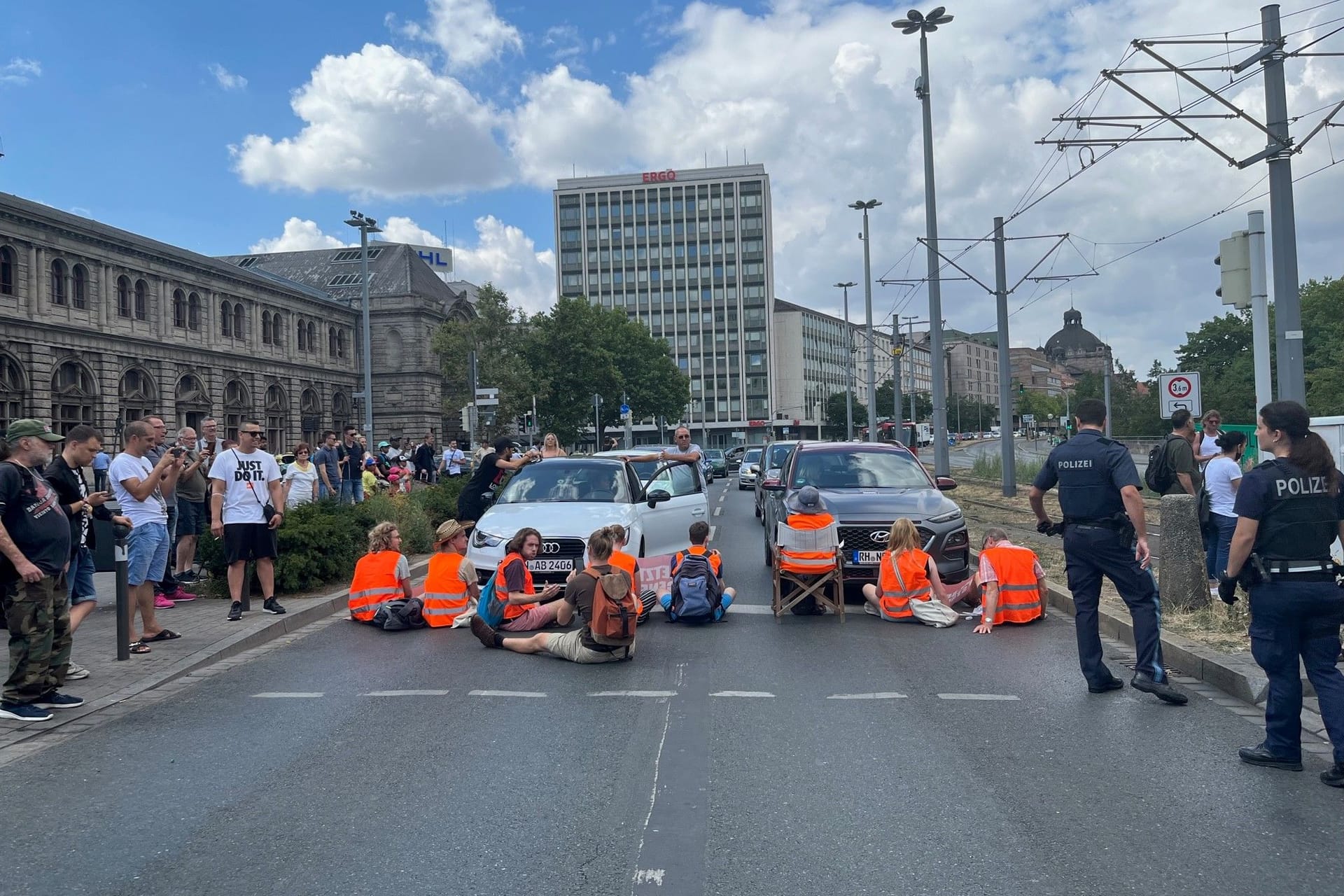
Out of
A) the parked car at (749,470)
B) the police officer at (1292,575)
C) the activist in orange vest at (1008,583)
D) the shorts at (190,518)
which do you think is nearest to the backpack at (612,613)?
the activist in orange vest at (1008,583)

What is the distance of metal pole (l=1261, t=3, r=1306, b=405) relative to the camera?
37.4ft

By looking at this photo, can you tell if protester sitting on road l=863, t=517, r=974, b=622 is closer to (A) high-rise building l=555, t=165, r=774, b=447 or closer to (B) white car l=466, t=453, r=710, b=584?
(B) white car l=466, t=453, r=710, b=584

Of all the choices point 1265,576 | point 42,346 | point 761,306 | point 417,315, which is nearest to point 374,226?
point 42,346

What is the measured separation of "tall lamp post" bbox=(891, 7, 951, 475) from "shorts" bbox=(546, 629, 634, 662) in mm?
18769

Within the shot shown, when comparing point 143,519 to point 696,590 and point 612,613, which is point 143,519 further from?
point 696,590

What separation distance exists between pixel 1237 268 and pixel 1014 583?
5.03 m

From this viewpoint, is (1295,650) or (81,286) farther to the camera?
(81,286)

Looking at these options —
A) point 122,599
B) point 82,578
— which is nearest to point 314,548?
point 122,599

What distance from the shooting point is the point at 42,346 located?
46.1m

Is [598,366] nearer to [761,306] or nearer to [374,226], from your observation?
[374,226]

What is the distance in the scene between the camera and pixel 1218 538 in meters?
10.6

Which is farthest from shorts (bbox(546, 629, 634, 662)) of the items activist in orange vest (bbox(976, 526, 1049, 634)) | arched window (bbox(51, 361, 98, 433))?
arched window (bbox(51, 361, 98, 433))

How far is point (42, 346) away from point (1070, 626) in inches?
1861

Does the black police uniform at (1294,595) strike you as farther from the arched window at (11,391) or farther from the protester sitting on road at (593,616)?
the arched window at (11,391)
